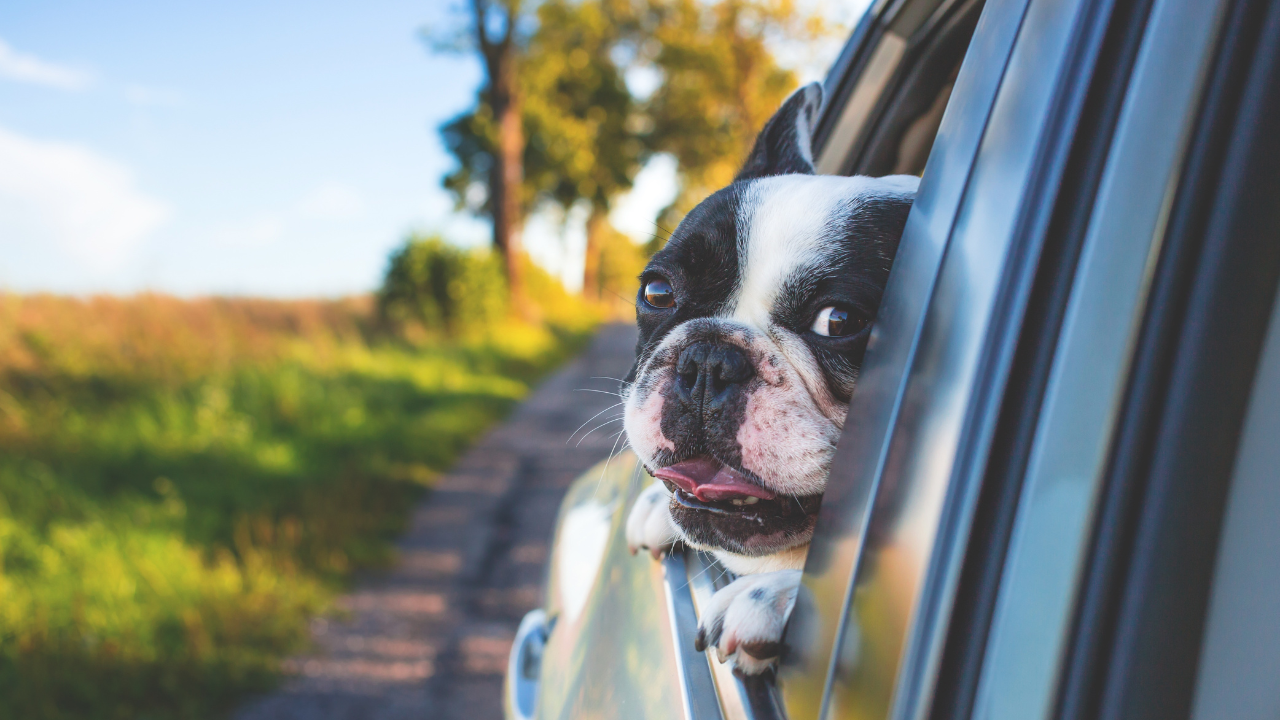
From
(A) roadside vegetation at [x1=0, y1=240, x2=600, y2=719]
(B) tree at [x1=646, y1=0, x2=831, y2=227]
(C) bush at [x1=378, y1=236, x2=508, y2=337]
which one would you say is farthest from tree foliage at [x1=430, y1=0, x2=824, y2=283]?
(A) roadside vegetation at [x1=0, y1=240, x2=600, y2=719]

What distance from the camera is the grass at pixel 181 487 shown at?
323cm

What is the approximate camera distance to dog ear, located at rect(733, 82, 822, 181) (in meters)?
1.89

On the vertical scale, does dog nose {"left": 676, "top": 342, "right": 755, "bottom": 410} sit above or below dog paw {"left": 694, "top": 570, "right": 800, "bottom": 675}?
above

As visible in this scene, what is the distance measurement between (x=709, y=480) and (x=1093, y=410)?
0.76 m

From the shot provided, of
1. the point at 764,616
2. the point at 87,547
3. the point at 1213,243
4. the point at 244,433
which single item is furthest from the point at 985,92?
the point at 244,433

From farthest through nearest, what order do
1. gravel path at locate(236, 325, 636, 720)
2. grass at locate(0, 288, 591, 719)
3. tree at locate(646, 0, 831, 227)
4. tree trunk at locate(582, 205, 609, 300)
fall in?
1. tree trunk at locate(582, 205, 609, 300)
2. tree at locate(646, 0, 831, 227)
3. gravel path at locate(236, 325, 636, 720)
4. grass at locate(0, 288, 591, 719)

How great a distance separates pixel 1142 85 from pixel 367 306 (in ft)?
47.8

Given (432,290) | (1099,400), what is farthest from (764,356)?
(432,290)

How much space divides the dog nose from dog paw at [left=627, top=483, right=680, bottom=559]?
0.29 metres

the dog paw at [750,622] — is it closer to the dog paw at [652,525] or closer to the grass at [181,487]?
the dog paw at [652,525]

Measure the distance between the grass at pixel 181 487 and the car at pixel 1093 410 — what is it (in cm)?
346

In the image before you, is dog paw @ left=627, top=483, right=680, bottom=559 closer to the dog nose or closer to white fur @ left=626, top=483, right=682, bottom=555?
white fur @ left=626, top=483, right=682, bottom=555

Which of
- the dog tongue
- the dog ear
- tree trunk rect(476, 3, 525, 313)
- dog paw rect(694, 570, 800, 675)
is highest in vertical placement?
tree trunk rect(476, 3, 525, 313)

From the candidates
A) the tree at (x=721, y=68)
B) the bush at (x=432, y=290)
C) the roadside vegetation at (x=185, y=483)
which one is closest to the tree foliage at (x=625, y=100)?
the tree at (x=721, y=68)
